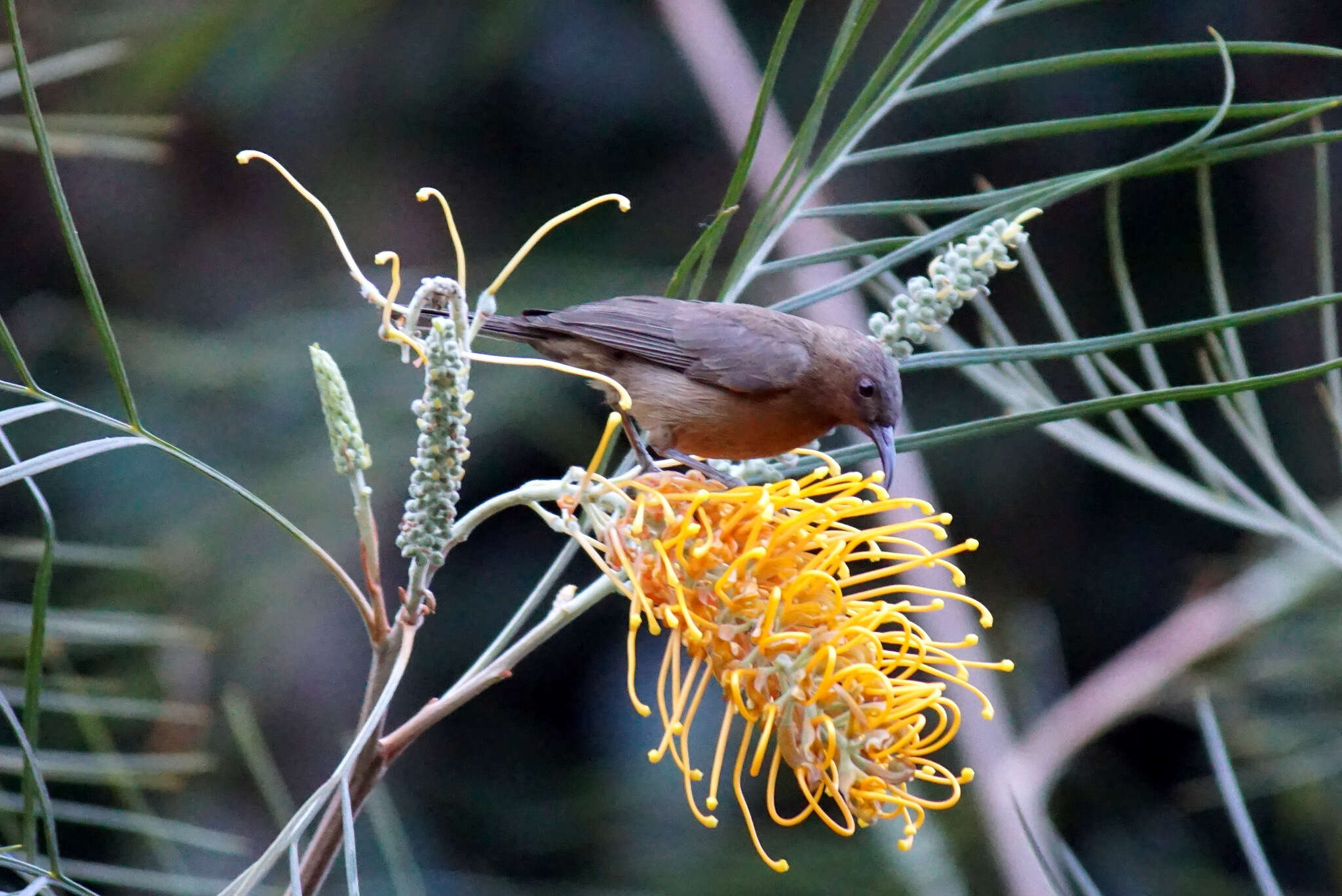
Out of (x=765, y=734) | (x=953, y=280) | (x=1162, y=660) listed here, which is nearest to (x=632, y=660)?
(x=765, y=734)

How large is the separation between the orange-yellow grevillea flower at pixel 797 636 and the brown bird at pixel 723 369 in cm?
70

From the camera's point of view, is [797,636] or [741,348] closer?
[797,636]

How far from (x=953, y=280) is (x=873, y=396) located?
2.19 feet

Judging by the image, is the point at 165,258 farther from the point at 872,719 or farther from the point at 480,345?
the point at 872,719

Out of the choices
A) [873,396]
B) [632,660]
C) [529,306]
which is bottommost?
[632,660]

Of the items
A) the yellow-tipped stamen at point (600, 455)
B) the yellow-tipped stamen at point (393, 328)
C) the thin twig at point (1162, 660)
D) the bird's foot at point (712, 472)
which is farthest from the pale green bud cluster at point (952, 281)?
the thin twig at point (1162, 660)

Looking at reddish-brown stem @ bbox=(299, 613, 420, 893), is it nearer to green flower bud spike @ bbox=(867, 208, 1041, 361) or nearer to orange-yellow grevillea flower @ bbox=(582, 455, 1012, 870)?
orange-yellow grevillea flower @ bbox=(582, 455, 1012, 870)

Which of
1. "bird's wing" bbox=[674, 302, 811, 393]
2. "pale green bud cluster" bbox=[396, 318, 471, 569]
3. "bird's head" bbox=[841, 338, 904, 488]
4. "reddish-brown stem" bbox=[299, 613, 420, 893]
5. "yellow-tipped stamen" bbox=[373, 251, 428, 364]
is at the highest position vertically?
"bird's wing" bbox=[674, 302, 811, 393]

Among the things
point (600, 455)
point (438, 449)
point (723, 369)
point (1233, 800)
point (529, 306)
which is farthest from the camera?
point (529, 306)

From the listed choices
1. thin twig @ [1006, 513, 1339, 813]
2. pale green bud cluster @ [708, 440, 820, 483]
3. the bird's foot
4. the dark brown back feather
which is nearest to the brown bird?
the dark brown back feather

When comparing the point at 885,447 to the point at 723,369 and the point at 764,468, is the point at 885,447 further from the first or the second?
the point at 723,369

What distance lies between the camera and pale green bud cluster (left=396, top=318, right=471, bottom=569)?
1.40 m

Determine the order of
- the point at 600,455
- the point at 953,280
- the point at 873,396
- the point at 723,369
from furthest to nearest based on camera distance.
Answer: the point at 723,369 < the point at 873,396 < the point at 953,280 < the point at 600,455

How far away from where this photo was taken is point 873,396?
2.36m
